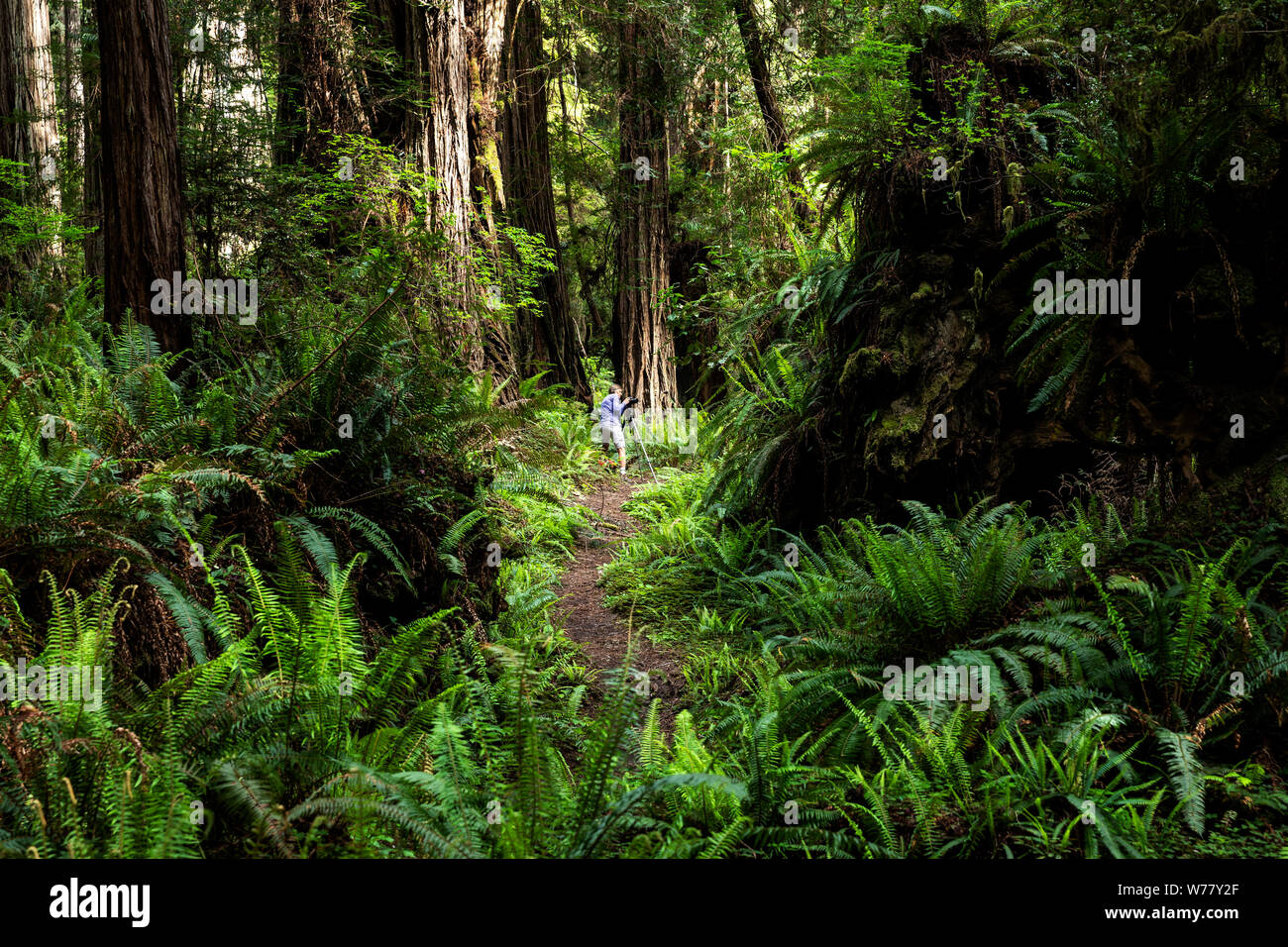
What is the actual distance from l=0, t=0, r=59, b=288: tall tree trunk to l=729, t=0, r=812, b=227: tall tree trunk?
305 inches

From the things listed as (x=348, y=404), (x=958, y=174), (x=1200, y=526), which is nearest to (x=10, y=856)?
(x=348, y=404)

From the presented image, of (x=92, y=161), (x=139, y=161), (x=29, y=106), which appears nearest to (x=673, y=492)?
(x=139, y=161)

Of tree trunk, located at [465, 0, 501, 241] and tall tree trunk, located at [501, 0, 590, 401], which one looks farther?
tall tree trunk, located at [501, 0, 590, 401]

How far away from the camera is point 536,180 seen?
38.1 ft

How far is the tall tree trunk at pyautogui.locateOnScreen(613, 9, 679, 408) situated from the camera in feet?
38.8

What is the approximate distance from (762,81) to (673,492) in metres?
5.63

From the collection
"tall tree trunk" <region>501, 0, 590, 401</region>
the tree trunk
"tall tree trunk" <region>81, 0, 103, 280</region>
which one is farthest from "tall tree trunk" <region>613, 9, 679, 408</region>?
"tall tree trunk" <region>81, 0, 103, 280</region>

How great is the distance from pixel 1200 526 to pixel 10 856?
4531 millimetres

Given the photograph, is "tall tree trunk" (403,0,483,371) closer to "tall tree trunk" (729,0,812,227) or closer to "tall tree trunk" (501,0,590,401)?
"tall tree trunk" (501,0,590,401)

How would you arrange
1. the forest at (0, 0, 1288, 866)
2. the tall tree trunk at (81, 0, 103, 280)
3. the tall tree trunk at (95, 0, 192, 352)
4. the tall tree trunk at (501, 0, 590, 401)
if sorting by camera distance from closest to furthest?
the forest at (0, 0, 1288, 866)
the tall tree trunk at (95, 0, 192, 352)
the tall tree trunk at (81, 0, 103, 280)
the tall tree trunk at (501, 0, 590, 401)

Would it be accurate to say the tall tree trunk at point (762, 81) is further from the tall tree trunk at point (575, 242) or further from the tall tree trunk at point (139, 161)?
the tall tree trunk at point (139, 161)

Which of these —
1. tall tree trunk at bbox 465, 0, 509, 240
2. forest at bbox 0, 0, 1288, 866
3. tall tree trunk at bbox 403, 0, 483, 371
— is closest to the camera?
forest at bbox 0, 0, 1288, 866

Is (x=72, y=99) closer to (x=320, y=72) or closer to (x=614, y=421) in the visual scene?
(x=320, y=72)
